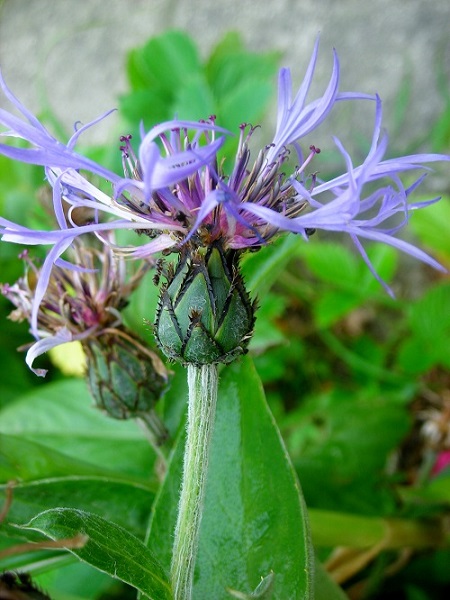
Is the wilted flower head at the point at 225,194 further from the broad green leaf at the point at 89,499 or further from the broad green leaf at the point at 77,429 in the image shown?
the broad green leaf at the point at 77,429

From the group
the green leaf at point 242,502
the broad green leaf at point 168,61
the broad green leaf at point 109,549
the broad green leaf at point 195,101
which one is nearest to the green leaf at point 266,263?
the green leaf at point 242,502

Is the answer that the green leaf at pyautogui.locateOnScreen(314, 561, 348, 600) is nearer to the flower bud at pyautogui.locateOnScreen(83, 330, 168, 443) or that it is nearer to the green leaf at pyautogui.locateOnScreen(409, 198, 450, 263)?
the flower bud at pyautogui.locateOnScreen(83, 330, 168, 443)

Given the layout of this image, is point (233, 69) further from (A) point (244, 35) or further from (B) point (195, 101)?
(A) point (244, 35)

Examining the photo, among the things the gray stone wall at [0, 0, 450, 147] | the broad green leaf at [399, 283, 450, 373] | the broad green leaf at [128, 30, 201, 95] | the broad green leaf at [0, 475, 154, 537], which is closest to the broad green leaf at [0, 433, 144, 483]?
the broad green leaf at [0, 475, 154, 537]

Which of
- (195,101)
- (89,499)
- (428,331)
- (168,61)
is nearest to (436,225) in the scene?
(428,331)

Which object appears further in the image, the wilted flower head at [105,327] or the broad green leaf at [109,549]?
the wilted flower head at [105,327]

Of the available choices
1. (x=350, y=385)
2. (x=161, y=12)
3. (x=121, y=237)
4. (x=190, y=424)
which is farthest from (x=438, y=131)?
(x=190, y=424)
